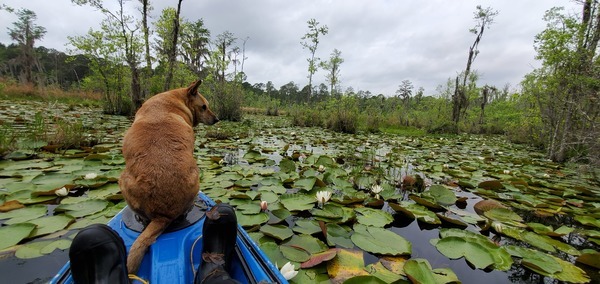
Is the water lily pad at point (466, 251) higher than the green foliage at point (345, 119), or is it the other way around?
the green foliage at point (345, 119)

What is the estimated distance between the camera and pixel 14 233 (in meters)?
1.79

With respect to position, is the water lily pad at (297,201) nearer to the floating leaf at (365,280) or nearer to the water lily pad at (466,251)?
the floating leaf at (365,280)

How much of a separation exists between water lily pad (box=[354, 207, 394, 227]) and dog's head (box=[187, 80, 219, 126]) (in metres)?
2.33

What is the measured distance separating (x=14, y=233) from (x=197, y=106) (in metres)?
1.93

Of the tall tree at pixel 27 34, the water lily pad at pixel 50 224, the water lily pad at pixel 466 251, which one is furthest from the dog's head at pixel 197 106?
the tall tree at pixel 27 34

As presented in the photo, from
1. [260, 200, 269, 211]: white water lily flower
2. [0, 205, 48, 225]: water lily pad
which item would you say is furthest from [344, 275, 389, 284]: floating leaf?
[0, 205, 48, 225]: water lily pad

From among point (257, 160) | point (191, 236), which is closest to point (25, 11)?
point (257, 160)

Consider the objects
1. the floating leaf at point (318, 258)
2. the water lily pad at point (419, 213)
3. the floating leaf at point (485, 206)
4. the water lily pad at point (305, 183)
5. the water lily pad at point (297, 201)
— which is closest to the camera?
the floating leaf at point (318, 258)

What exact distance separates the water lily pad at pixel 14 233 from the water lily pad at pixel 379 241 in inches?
101

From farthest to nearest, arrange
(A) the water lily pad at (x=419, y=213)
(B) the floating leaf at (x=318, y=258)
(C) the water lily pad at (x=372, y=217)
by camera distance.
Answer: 1. (A) the water lily pad at (x=419, y=213)
2. (C) the water lily pad at (x=372, y=217)
3. (B) the floating leaf at (x=318, y=258)

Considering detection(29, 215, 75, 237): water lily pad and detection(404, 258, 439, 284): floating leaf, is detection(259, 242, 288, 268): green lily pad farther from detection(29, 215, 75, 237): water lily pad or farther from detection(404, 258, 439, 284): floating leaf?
detection(29, 215, 75, 237): water lily pad

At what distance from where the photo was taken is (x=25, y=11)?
24578mm

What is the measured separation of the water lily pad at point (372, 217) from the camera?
239 cm

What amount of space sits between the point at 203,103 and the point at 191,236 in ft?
6.73
